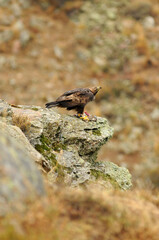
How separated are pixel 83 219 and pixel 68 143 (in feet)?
9.40

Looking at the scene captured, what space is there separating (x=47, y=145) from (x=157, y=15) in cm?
1994

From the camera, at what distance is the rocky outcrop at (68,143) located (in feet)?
18.0

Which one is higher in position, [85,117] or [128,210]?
[85,117]

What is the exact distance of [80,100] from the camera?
659cm

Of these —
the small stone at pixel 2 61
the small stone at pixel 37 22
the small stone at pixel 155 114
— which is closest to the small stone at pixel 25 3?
the small stone at pixel 37 22

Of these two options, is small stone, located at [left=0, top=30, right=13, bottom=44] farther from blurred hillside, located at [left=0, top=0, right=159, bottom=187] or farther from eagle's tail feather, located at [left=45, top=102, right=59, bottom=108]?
eagle's tail feather, located at [left=45, top=102, right=59, bottom=108]

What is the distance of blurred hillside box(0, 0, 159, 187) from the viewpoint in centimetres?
1689

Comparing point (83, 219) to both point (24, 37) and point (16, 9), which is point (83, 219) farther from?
point (16, 9)

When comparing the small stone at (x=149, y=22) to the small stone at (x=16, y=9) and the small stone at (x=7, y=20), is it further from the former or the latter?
the small stone at (x=7, y=20)

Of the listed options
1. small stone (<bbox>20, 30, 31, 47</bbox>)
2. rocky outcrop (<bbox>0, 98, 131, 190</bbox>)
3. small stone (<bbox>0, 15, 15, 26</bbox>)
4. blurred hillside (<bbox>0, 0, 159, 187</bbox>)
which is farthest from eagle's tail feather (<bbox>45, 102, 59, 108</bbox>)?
small stone (<bbox>0, 15, 15, 26</bbox>)

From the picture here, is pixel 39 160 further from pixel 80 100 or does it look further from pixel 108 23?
pixel 108 23

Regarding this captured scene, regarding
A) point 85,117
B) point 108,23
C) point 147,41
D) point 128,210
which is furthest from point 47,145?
point 108,23

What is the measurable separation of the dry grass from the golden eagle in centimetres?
270

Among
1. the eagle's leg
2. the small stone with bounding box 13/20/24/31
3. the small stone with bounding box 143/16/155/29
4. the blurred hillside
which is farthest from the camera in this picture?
the small stone with bounding box 143/16/155/29
